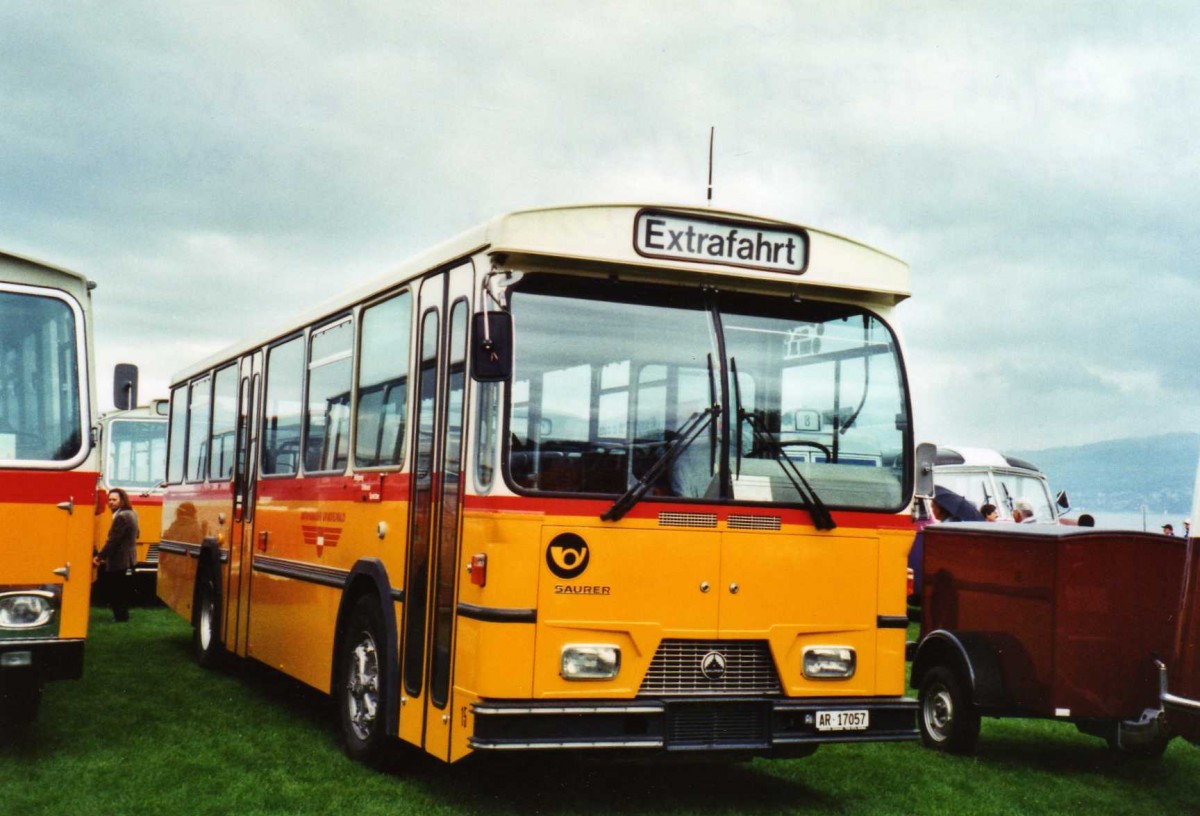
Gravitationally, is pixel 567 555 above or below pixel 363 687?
above

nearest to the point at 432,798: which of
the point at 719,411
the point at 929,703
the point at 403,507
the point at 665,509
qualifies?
the point at 403,507

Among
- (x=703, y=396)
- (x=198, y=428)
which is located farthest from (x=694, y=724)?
(x=198, y=428)

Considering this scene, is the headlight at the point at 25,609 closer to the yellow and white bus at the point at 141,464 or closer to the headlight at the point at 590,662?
the headlight at the point at 590,662

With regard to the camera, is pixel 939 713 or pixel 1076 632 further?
pixel 939 713

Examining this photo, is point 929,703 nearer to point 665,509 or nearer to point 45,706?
point 665,509

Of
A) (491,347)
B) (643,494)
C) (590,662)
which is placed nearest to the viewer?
(491,347)

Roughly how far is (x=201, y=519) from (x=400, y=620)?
22.3ft

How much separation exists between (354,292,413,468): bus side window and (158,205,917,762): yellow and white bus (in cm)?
6

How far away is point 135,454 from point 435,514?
14926 mm

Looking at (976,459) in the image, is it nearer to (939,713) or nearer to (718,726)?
(939,713)

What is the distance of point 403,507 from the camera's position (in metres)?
8.27

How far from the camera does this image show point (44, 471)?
8344mm

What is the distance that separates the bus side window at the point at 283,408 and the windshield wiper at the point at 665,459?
14.3 feet

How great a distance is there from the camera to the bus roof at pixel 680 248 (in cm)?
724
